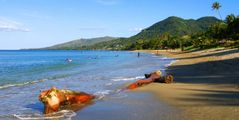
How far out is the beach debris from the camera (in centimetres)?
1509

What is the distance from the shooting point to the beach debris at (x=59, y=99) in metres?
15.1

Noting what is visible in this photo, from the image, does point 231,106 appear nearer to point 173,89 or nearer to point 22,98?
point 173,89

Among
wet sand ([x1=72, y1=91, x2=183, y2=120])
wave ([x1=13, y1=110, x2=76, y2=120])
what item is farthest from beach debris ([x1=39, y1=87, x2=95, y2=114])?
wet sand ([x1=72, y1=91, x2=183, y2=120])

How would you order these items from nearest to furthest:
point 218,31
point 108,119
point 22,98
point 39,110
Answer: point 108,119
point 39,110
point 22,98
point 218,31

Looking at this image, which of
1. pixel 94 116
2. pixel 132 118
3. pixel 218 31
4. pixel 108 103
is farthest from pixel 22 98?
pixel 218 31

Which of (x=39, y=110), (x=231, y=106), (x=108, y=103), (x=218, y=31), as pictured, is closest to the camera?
(x=231, y=106)

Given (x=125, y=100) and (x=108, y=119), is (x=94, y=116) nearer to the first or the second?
(x=108, y=119)

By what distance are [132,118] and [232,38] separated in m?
96.9

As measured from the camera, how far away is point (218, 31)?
114m

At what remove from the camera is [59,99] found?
15.8m

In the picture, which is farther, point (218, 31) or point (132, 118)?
point (218, 31)

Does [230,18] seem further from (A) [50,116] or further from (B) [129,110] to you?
(A) [50,116]

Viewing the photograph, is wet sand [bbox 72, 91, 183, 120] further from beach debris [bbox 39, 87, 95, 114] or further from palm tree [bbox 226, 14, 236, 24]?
palm tree [bbox 226, 14, 236, 24]

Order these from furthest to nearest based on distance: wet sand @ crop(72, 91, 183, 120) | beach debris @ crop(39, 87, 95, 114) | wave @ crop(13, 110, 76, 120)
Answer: beach debris @ crop(39, 87, 95, 114) → wave @ crop(13, 110, 76, 120) → wet sand @ crop(72, 91, 183, 120)
